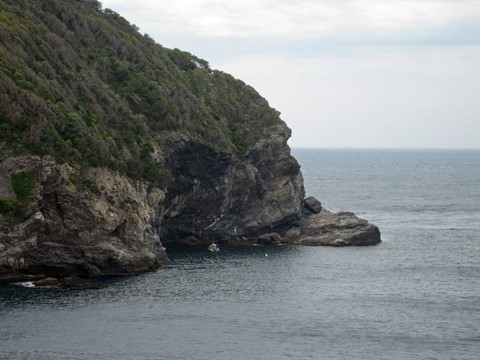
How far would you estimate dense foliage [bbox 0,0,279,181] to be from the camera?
10694 centimetres

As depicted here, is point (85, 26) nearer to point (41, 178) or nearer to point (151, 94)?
point (151, 94)

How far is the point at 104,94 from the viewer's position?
126m

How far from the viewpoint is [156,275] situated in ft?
348

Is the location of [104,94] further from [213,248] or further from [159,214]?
[213,248]

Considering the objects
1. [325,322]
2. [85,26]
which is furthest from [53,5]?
[325,322]

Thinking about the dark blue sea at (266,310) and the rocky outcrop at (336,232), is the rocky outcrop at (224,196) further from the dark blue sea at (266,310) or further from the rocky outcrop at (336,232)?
the dark blue sea at (266,310)

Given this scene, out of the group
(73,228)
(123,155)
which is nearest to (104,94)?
(123,155)

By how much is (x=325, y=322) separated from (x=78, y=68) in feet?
204

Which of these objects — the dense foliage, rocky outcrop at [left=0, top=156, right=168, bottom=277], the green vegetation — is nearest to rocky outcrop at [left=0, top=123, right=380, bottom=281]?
rocky outcrop at [left=0, top=156, right=168, bottom=277]

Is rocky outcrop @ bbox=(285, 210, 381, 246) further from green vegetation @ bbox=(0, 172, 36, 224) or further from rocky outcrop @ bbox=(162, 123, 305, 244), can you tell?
green vegetation @ bbox=(0, 172, 36, 224)

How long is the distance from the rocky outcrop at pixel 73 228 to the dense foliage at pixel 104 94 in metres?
3.17

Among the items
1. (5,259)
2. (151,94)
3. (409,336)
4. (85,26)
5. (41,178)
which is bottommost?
(409,336)

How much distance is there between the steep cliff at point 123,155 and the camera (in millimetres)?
100938

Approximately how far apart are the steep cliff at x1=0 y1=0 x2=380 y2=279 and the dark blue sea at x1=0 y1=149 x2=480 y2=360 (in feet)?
21.7
